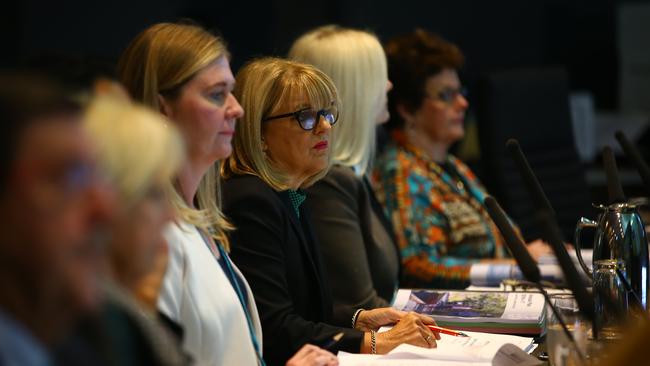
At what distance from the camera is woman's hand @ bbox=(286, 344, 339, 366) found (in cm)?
191

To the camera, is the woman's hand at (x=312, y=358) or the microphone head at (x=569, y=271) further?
the woman's hand at (x=312, y=358)

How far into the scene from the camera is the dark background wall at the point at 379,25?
5.80 metres

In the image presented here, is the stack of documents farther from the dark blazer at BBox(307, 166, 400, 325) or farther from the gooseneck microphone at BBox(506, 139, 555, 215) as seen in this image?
the dark blazer at BBox(307, 166, 400, 325)

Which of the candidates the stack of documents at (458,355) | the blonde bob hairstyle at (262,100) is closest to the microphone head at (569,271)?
the stack of documents at (458,355)

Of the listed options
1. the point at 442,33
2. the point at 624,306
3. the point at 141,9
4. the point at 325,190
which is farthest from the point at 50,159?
the point at 442,33

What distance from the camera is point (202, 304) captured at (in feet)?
5.51

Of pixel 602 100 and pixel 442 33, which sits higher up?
pixel 442 33

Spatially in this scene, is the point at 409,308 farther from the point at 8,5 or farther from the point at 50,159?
the point at 8,5

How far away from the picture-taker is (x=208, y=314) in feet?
5.52

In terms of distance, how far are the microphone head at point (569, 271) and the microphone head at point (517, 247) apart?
0.16 feet

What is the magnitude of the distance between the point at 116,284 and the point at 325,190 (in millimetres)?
1565

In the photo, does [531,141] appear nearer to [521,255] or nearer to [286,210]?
[286,210]

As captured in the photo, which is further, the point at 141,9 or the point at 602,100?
the point at 602,100

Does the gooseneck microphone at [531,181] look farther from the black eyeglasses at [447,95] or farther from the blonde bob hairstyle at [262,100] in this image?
the black eyeglasses at [447,95]
